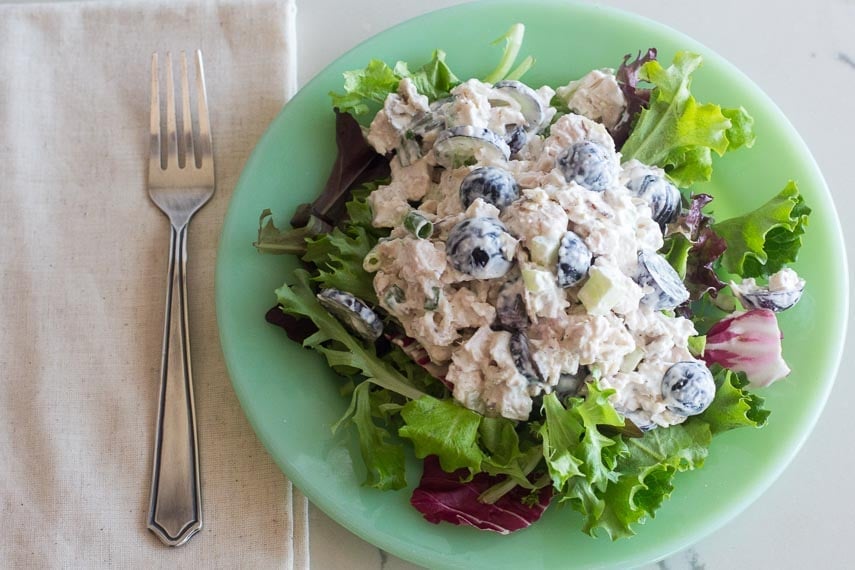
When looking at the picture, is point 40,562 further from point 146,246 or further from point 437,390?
point 437,390

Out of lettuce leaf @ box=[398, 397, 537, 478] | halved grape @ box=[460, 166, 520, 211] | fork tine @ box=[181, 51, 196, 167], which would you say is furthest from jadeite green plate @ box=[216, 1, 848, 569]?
halved grape @ box=[460, 166, 520, 211]

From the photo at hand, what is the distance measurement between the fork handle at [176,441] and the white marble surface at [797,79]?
760mm

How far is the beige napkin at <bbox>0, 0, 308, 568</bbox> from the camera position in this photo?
183 centimetres

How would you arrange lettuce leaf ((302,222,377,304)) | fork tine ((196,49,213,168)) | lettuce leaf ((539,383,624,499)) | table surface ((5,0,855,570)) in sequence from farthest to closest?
fork tine ((196,49,213,168)) → table surface ((5,0,855,570)) → lettuce leaf ((302,222,377,304)) → lettuce leaf ((539,383,624,499))

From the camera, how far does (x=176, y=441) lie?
73.1 inches

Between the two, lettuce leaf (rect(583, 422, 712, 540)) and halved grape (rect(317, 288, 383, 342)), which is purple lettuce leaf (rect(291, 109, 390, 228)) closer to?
halved grape (rect(317, 288, 383, 342))

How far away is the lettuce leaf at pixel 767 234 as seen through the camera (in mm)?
1731

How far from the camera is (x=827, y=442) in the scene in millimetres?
1977

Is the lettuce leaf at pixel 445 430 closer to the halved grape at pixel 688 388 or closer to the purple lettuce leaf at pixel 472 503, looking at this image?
the purple lettuce leaf at pixel 472 503

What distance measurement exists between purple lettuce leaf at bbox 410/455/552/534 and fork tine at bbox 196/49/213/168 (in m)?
0.95

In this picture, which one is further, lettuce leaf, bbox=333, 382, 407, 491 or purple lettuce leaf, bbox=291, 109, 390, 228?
purple lettuce leaf, bbox=291, 109, 390, 228

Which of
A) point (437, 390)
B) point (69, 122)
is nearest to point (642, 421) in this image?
point (437, 390)

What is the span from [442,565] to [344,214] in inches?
30.4

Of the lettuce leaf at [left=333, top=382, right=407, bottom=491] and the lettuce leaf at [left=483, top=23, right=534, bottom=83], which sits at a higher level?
the lettuce leaf at [left=483, top=23, right=534, bottom=83]
